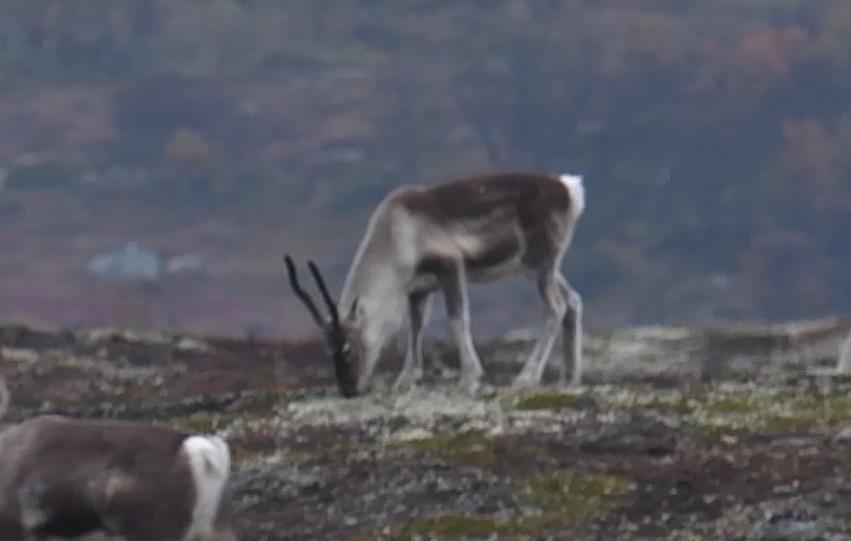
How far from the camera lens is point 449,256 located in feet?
89.1

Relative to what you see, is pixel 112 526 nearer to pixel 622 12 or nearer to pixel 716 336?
pixel 716 336

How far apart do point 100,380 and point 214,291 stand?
332ft

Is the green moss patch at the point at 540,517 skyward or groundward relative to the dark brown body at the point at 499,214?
groundward

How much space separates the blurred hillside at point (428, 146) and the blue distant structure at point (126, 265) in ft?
4.36

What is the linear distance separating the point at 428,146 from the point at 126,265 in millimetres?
46860

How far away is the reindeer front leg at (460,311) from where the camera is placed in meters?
27.3

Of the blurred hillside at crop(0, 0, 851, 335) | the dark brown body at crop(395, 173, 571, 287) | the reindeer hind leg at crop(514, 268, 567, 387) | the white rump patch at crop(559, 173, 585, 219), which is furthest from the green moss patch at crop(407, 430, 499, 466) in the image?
the blurred hillside at crop(0, 0, 851, 335)

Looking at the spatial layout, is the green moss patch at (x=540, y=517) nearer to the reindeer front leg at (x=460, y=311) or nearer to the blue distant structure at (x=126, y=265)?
the reindeer front leg at (x=460, y=311)

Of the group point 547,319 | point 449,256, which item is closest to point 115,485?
point 449,256

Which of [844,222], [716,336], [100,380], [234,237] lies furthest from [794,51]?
[100,380]

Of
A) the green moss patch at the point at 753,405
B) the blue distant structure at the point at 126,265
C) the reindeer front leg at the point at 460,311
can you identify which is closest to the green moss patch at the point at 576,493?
the green moss patch at the point at 753,405

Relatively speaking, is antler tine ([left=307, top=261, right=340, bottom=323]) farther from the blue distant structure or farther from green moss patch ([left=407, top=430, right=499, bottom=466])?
the blue distant structure

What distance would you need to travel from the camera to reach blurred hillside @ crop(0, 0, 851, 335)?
456ft

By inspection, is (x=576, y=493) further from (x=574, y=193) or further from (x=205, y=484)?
(x=574, y=193)
